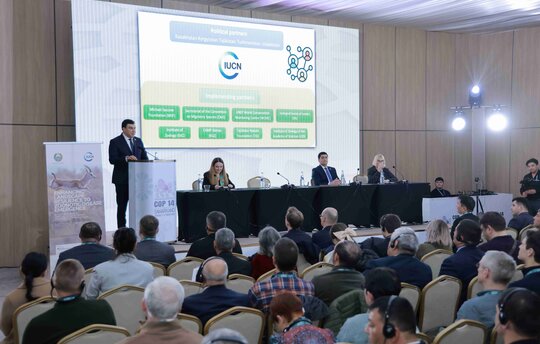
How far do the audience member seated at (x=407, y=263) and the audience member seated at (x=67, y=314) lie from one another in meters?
1.83

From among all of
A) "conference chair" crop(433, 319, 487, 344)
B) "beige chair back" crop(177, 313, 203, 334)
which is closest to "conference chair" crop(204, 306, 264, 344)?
"beige chair back" crop(177, 313, 203, 334)

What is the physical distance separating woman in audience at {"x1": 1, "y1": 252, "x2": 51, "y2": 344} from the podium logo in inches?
267

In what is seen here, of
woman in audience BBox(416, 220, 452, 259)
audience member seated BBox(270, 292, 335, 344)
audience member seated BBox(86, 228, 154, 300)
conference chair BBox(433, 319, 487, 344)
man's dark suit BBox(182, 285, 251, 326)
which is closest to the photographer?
audience member seated BBox(270, 292, 335, 344)

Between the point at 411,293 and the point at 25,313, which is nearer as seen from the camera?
the point at 25,313

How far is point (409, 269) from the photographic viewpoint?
168 inches

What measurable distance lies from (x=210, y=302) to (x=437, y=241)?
2450mm

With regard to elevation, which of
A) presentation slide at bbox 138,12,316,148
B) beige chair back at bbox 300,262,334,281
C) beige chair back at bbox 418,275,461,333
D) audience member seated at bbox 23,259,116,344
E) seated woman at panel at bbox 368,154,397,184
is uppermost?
presentation slide at bbox 138,12,316,148

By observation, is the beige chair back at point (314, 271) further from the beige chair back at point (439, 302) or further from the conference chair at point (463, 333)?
the conference chair at point (463, 333)

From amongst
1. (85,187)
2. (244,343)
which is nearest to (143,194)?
(85,187)

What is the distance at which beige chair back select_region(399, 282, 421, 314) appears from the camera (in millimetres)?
3807

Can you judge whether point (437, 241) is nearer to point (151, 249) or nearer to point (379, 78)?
point (151, 249)

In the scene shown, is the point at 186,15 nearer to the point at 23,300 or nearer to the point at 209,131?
the point at 209,131

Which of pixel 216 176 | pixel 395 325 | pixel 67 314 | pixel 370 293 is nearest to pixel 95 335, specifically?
pixel 67 314

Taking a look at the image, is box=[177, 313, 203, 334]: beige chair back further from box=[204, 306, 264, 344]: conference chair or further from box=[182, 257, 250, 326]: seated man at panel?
box=[182, 257, 250, 326]: seated man at panel
